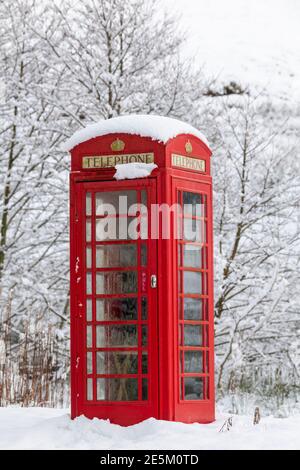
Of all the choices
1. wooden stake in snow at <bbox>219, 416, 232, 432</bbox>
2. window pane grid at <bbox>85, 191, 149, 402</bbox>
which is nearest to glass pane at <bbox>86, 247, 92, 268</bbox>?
window pane grid at <bbox>85, 191, 149, 402</bbox>

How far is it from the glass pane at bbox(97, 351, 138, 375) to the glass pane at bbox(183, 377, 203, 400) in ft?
1.28

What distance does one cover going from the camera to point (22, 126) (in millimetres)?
13180

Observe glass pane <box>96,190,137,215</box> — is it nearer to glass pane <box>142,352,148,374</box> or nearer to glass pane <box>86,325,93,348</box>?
glass pane <box>86,325,93,348</box>

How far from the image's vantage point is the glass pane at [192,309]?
266 inches

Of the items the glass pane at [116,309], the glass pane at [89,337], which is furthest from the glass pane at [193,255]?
the glass pane at [89,337]

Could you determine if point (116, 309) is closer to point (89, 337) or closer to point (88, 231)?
point (89, 337)

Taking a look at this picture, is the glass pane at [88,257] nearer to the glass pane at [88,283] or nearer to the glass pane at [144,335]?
the glass pane at [88,283]

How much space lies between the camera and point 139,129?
6.79 m

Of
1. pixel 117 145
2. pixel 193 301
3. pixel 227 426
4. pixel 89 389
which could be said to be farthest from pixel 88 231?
pixel 227 426

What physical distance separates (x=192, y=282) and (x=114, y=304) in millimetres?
596

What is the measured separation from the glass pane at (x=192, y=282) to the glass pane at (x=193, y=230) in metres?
0.25

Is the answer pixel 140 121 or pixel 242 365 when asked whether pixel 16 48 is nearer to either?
pixel 242 365
